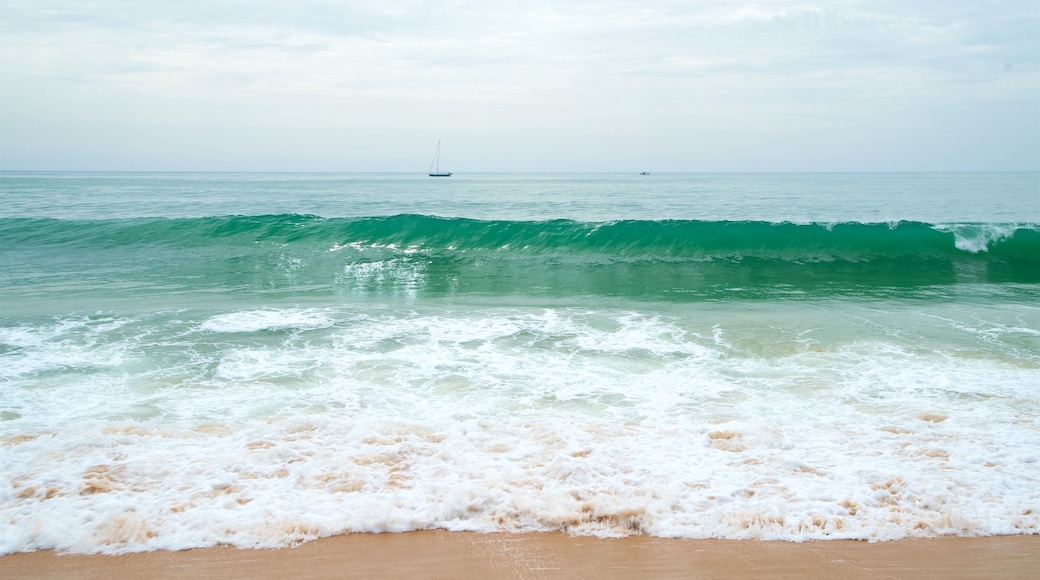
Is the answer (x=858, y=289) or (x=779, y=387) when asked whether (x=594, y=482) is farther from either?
(x=858, y=289)

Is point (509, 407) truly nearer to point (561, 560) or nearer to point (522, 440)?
point (522, 440)

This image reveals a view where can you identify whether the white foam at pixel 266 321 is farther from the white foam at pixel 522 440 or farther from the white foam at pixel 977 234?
the white foam at pixel 977 234

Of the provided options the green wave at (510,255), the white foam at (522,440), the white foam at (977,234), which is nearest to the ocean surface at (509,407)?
the white foam at (522,440)

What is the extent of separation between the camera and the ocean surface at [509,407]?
3.89 metres

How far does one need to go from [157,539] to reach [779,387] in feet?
16.6

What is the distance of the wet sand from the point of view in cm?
340

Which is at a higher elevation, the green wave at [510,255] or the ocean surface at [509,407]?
the green wave at [510,255]

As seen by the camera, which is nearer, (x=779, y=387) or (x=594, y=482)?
(x=594, y=482)

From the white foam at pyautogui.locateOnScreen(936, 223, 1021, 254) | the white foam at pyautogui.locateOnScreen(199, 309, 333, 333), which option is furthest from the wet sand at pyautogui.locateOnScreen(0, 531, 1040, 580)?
the white foam at pyautogui.locateOnScreen(936, 223, 1021, 254)

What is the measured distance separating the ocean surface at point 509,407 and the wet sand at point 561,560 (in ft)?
0.32

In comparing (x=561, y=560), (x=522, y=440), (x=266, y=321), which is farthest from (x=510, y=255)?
(x=561, y=560)

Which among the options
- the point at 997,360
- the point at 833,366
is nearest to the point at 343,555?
the point at 833,366

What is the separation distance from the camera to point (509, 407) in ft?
18.3

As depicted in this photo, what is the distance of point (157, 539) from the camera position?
3645 mm
